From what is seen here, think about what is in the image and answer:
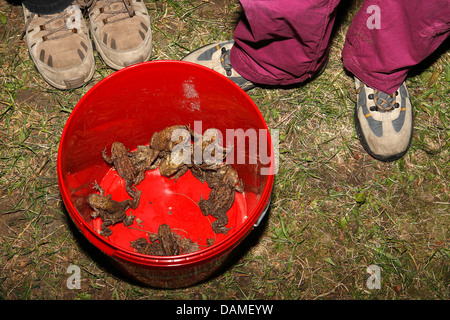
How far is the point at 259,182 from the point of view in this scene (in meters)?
2.03

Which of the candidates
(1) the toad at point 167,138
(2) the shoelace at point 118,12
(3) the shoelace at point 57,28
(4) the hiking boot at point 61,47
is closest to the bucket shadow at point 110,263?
(1) the toad at point 167,138

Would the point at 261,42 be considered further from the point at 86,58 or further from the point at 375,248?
the point at 375,248

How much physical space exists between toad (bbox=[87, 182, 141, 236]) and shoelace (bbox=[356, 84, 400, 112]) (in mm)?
1412

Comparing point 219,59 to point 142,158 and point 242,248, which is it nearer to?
point 142,158

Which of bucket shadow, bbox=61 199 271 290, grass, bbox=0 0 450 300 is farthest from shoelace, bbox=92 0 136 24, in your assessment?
bucket shadow, bbox=61 199 271 290

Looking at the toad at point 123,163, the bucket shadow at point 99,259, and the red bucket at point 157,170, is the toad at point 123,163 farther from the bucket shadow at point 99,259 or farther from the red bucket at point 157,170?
the bucket shadow at point 99,259

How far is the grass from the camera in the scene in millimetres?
2242

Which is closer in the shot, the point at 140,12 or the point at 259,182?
the point at 259,182

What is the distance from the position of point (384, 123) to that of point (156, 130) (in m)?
1.26

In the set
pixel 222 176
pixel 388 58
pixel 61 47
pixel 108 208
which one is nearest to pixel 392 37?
pixel 388 58

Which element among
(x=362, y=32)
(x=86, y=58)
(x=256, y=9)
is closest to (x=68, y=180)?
(x=86, y=58)

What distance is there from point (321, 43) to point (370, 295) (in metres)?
1.30

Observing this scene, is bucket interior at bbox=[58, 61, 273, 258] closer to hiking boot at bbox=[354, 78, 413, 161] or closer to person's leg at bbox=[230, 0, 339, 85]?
person's leg at bbox=[230, 0, 339, 85]

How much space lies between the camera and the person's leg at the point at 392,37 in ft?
6.13
